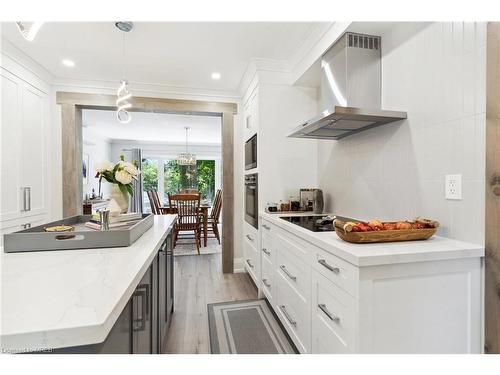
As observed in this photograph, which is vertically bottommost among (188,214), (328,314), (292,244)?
(328,314)

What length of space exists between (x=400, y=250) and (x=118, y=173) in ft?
5.02

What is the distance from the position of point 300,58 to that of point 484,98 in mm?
1681

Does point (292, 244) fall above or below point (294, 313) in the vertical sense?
above

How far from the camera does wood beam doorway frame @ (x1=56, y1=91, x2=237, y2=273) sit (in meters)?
3.18

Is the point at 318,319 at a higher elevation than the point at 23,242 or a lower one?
lower

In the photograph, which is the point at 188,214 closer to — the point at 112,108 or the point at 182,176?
the point at 112,108

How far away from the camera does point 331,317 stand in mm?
1243

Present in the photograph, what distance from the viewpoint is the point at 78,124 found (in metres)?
3.31

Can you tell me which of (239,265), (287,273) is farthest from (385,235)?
(239,265)

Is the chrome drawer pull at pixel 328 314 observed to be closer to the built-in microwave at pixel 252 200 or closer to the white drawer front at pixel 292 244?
the white drawer front at pixel 292 244

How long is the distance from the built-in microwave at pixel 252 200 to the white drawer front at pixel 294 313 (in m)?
0.84
